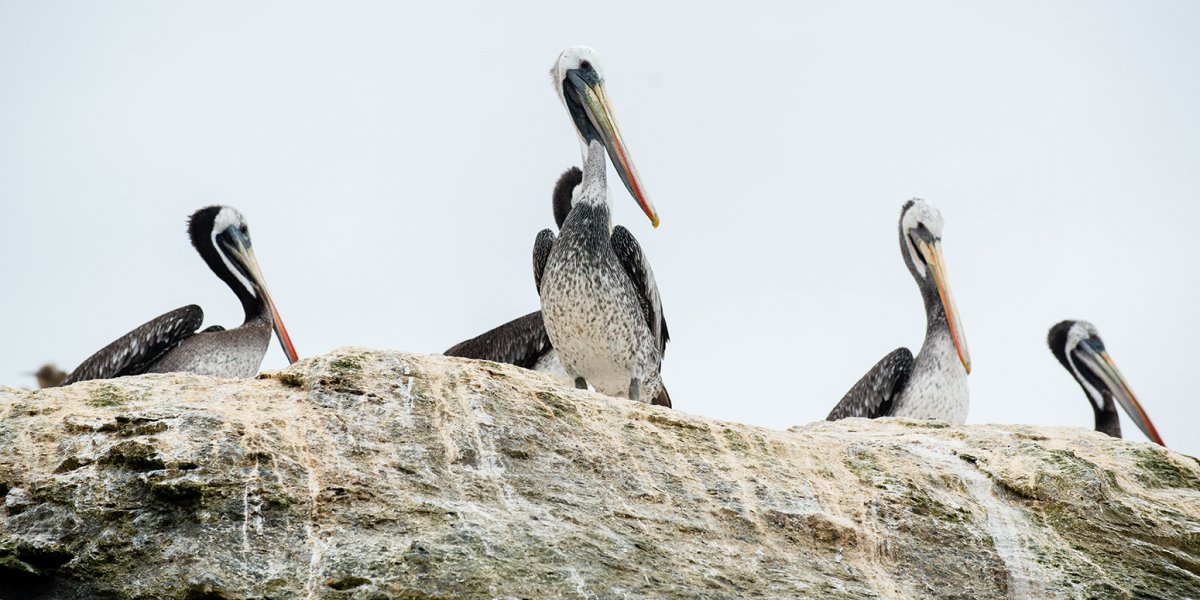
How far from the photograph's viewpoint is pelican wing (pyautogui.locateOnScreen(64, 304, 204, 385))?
34.2 ft

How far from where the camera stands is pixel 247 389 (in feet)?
17.0

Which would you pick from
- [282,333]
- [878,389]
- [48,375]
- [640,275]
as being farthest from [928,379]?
[48,375]

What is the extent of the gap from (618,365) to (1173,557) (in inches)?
167

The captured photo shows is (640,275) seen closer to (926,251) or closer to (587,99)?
(587,99)

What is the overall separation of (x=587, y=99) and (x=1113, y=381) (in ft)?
19.1

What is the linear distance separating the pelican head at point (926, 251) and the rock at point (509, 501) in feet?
17.0

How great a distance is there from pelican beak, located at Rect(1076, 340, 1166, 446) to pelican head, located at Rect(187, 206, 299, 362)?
24.1 feet

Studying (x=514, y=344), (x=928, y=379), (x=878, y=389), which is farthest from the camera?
(x=514, y=344)

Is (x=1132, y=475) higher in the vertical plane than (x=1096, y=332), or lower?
lower

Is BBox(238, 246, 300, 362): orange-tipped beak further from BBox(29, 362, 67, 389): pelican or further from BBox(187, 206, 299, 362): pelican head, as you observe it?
BBox(29, 362, 67, 389): pelican

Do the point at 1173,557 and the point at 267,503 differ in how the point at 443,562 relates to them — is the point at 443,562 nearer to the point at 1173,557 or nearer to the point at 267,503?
the point at 267,503

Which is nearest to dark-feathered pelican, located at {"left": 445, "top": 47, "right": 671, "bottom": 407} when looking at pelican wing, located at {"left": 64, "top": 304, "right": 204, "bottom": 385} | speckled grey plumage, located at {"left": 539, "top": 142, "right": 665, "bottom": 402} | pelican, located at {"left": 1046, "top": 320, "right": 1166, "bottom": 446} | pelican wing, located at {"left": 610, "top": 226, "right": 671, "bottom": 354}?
pelican wing, located at {"left": 610, "top": 226, "right": 671, "bottom": 354}

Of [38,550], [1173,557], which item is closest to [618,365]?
[1173,557]

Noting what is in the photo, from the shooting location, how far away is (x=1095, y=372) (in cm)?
1262
